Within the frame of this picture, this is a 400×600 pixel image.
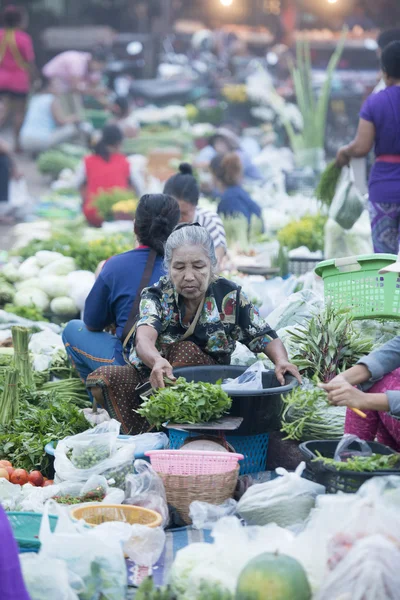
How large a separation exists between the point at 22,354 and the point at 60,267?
7.45 feet

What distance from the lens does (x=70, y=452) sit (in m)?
3.98

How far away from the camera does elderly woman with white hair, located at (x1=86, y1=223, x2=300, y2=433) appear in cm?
425

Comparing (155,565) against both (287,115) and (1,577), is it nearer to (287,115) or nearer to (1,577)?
(1,577)

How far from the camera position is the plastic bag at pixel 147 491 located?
3.51m

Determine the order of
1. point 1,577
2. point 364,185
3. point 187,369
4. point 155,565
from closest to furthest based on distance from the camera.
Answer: point 1,577 → point 155,565 → point 187,369 → point 364,185

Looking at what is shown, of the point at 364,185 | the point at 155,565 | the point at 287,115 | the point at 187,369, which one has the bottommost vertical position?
the point at 155,565

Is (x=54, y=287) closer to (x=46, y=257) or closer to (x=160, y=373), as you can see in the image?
(x=46, y=257)

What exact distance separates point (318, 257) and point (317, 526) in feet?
14.7

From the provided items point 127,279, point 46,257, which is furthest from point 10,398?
point 46,257

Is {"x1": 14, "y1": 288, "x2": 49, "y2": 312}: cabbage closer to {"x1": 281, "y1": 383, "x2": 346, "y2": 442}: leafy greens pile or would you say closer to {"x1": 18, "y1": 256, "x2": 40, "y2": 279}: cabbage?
{"x1": 18, "y1": 256, "x2": 40, "y2": 279}: cabbage

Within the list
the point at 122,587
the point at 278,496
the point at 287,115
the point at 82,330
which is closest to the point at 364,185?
the point at 82,330

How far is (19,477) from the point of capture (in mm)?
4090

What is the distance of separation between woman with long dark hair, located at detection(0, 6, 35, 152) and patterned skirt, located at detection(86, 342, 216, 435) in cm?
1162

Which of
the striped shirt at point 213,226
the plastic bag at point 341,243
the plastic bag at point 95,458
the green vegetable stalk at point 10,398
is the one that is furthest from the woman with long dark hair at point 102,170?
the plastic bag at point 95,458
